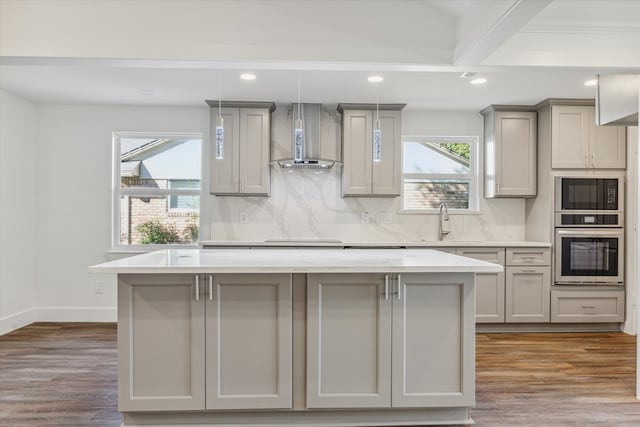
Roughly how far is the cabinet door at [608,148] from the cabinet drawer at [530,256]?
1033 millimetres

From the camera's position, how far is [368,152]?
490 centimetres

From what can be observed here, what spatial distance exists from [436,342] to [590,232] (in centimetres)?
300

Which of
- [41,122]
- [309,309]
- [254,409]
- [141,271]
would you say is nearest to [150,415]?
[254,409]

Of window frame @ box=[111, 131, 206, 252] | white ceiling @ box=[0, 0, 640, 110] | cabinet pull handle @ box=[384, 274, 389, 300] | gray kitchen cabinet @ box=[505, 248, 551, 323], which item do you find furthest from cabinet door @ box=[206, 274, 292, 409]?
gray kitchen cabinet @ box=[505, 248, 551, 323]

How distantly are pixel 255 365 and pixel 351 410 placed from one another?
1.94ft

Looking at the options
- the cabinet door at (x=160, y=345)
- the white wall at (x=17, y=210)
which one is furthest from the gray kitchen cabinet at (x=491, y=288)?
the white wall at (x=17, y=210)

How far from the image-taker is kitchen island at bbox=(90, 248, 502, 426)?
8.01 feet

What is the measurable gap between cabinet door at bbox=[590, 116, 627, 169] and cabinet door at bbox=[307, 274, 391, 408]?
346 centimetres

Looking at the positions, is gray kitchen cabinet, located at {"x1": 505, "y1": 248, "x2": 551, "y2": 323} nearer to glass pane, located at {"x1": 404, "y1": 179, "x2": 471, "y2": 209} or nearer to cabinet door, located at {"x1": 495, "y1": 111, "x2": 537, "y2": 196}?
cabinet door, located at {"x1": 495, "y1": 111, "x2": 537, "y2": 196}

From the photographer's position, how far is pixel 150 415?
2500 mm

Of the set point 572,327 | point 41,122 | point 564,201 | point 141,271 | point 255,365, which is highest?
point 41,122

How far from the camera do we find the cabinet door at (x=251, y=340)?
8.09ft

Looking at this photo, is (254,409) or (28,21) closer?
(254,409)

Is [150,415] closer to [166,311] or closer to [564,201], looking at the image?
[166,311]
